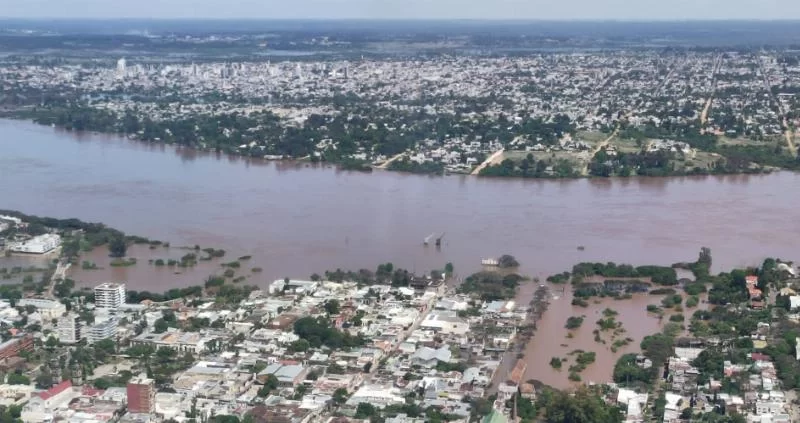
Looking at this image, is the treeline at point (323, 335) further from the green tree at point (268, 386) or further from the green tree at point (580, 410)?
the green tree at point (580, 410)

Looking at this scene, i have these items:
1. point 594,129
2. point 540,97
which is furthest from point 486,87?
point 594,129

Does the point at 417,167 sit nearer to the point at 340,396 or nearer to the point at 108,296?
the point at 108,296

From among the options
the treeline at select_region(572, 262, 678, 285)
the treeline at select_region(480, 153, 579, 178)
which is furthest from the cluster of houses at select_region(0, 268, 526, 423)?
the treeline at select_region(480, 153, 579, 178)

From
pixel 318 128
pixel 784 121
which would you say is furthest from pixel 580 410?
pixel 784 121

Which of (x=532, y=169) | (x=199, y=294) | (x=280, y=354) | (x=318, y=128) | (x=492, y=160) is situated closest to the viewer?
(x=280, y=354)

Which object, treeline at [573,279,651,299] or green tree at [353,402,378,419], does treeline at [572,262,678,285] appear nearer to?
treeline at [573,279,651,299]

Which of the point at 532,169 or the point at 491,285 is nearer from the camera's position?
the point at 491,285

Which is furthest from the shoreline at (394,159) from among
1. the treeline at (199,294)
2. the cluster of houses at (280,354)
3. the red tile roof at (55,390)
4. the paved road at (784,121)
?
the red tile roof at (55,390)
